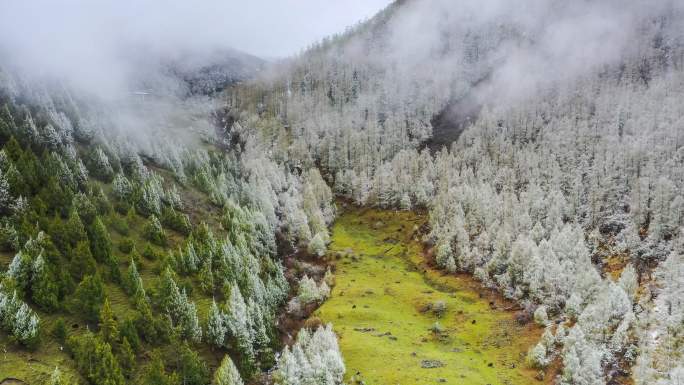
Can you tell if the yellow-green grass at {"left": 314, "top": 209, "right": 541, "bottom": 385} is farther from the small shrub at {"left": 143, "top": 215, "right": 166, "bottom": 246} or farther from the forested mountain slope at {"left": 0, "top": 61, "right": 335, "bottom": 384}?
the small shrub at {"left": 143, "top": 215, "right": 166, "bottom": 246}

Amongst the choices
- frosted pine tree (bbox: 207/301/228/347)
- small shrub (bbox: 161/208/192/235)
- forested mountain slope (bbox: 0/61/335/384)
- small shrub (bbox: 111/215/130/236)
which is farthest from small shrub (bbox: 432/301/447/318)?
small shrub (bbox: 111/215/130/236)

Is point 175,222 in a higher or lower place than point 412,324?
higher

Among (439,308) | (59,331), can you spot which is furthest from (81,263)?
(439,308)

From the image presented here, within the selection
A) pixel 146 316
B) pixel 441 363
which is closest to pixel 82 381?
pixel 146 316

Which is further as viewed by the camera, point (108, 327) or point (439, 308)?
point (439, 308)

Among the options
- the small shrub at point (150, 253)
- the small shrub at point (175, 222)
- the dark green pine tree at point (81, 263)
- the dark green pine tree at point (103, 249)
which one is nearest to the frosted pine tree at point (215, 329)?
the dark green pine tree at point (103, 249)

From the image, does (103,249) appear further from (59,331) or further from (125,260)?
(59,331)

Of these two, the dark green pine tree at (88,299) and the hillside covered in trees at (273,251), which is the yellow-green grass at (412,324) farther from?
the dark green pine tree at (88,299)

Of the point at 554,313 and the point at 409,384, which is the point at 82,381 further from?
the point at 554,313
